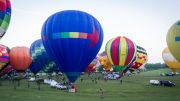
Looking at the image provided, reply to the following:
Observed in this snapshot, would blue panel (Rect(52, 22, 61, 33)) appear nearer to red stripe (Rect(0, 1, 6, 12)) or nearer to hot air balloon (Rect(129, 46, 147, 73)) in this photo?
red stripe (Rect(0, 1, 6, 12))

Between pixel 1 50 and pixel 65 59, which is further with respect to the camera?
pixel 1 50

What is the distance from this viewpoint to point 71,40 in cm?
2373

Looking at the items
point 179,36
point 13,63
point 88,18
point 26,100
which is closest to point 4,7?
point 26,100

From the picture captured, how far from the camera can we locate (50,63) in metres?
38.7

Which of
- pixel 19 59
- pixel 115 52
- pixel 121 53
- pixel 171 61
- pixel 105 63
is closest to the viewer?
pixel 121 53

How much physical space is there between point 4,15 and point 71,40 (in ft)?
38.4

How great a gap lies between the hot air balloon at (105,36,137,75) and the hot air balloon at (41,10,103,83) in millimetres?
17374

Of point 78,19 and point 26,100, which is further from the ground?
point 78,19

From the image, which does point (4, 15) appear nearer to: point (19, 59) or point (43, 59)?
point (43, 59)

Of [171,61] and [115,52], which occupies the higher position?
[115,52]

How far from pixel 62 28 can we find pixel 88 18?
4.70m

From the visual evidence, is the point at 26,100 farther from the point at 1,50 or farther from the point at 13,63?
the point at 13,63

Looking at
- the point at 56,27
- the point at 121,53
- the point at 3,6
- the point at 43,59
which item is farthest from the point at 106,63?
the point at 3,6

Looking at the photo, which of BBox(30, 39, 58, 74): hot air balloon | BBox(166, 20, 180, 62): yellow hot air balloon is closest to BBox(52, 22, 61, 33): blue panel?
BBox(30, 39, 58, 74): hot air balloon
